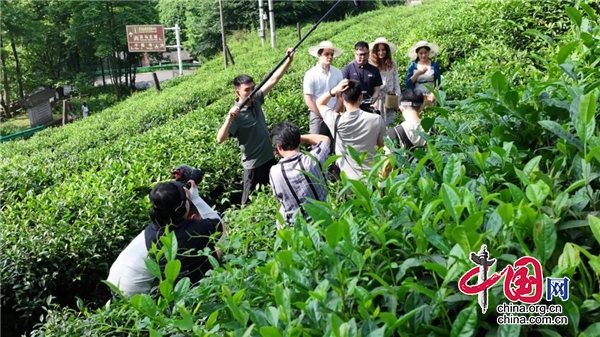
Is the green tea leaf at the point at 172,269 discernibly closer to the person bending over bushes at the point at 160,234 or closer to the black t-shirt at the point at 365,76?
the person bending over bushes at the point at 160,234

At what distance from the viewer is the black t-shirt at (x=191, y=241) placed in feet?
9.26

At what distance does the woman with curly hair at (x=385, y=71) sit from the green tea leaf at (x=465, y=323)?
4569 mm

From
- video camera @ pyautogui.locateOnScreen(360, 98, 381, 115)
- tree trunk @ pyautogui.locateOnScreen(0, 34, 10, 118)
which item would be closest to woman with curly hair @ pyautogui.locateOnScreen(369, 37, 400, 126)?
video camera @ pyautogui.locateOnScreen(360, 98, 381, 115)

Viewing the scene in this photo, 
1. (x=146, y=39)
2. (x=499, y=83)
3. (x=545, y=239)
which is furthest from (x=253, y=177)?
(x=146, y=39)

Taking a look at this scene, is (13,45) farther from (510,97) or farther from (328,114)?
(510,97)

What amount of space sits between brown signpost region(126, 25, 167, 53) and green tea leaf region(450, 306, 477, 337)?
2782 centimetres

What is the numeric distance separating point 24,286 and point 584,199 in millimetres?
3981

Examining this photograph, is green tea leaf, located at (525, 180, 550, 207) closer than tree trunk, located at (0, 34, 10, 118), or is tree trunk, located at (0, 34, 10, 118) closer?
green tea leaf, located at (525, 180, 550, 207)

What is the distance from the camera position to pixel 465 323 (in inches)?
45.9

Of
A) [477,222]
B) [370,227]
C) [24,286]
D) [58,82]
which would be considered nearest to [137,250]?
[24,286]

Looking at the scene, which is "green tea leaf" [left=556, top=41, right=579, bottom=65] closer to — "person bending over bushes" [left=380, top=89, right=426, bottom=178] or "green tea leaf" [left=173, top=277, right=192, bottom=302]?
"green tea leaf" [left=173, top=277, right=192, bottom=302]

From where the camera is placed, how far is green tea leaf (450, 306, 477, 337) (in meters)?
1.15

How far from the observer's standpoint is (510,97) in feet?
6.01

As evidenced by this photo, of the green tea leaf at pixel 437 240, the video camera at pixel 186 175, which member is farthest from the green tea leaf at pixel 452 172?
the video camera at pixel 186 175
